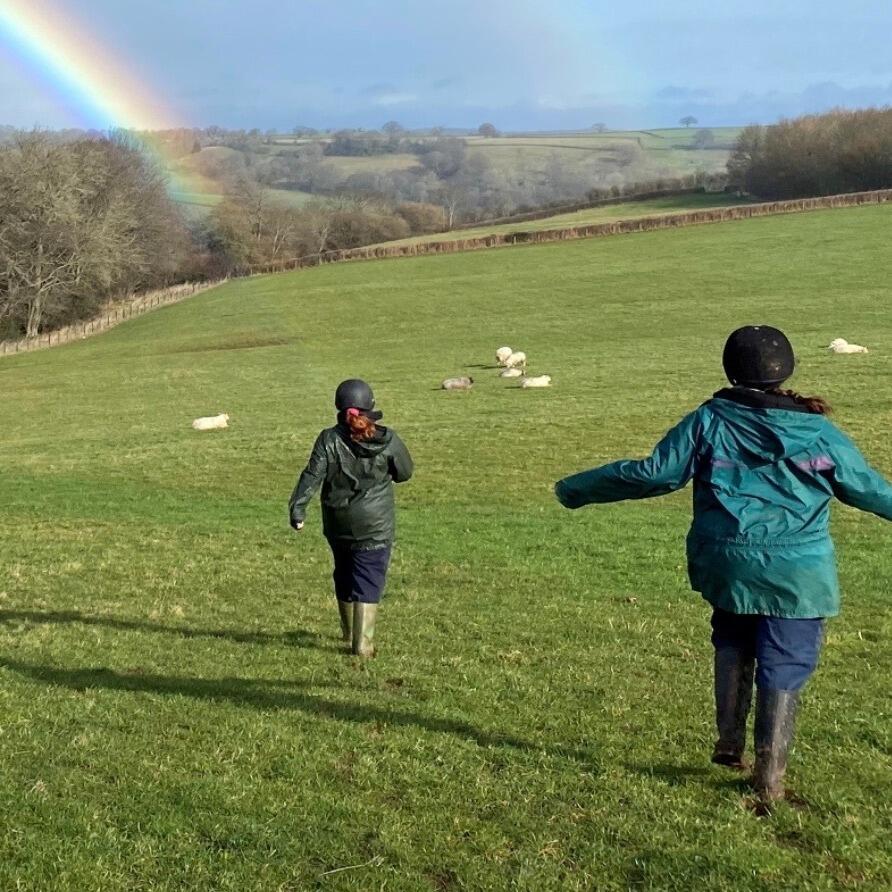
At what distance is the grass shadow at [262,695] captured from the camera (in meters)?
6.68

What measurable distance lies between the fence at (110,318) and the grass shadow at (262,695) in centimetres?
6298

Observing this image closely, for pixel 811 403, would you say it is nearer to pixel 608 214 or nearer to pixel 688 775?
pixel 688 775

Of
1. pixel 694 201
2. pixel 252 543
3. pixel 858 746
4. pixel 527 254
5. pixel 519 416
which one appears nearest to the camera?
pixel 858 746

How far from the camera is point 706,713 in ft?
23.4

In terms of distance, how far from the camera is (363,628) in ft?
29.8

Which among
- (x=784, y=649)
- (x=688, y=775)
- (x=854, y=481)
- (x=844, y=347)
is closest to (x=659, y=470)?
(x=854, y=481)

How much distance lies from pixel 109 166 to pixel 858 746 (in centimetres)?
8977

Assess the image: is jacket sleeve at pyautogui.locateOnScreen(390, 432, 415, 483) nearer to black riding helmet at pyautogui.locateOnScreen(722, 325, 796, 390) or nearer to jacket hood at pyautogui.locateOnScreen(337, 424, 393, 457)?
jacket hood at pyautogui.locateOnScreen(337, 424, 393, 457)

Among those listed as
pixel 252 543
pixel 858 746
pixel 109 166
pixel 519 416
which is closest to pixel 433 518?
pixel 252 543

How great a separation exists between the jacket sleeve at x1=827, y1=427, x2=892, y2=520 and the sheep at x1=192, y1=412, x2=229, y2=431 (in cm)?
2471

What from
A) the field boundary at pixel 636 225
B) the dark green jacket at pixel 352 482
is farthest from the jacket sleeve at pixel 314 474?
the field boundary at pixel 636 225

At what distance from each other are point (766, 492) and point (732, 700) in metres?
1.22

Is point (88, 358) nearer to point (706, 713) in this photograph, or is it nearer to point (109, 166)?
point (109, 166)

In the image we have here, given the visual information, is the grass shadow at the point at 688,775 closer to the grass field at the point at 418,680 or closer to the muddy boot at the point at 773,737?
the grass field at the point at 418,680
